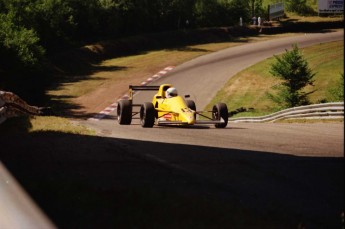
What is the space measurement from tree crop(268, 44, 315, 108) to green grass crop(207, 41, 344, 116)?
174 centimetres

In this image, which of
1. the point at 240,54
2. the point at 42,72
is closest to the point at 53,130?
the point at 42,72

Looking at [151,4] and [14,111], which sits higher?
[151,4]

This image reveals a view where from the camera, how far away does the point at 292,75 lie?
29.7 meters

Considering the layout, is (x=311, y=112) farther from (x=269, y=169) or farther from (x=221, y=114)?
(x=269, y=169)

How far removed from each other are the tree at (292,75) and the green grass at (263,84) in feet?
5.71

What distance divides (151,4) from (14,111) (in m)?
46.3

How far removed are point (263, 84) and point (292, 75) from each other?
11193 millimetres

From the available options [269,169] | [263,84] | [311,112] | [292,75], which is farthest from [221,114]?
[263,84]

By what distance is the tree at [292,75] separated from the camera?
1161 inches

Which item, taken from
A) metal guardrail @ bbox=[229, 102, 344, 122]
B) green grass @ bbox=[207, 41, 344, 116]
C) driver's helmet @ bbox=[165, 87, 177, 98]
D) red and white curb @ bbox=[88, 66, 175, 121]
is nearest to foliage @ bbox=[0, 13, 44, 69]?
red and white curb @ bbox=[88, 66, 175, 121]

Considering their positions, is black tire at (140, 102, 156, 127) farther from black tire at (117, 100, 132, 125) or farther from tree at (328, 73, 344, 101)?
tree at (328, 73, 344, 101)

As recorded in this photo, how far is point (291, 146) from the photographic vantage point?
9.59 metres

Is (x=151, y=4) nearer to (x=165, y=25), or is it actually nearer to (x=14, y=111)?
(x=165, y=25)

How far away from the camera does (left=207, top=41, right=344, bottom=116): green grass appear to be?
34.7m
